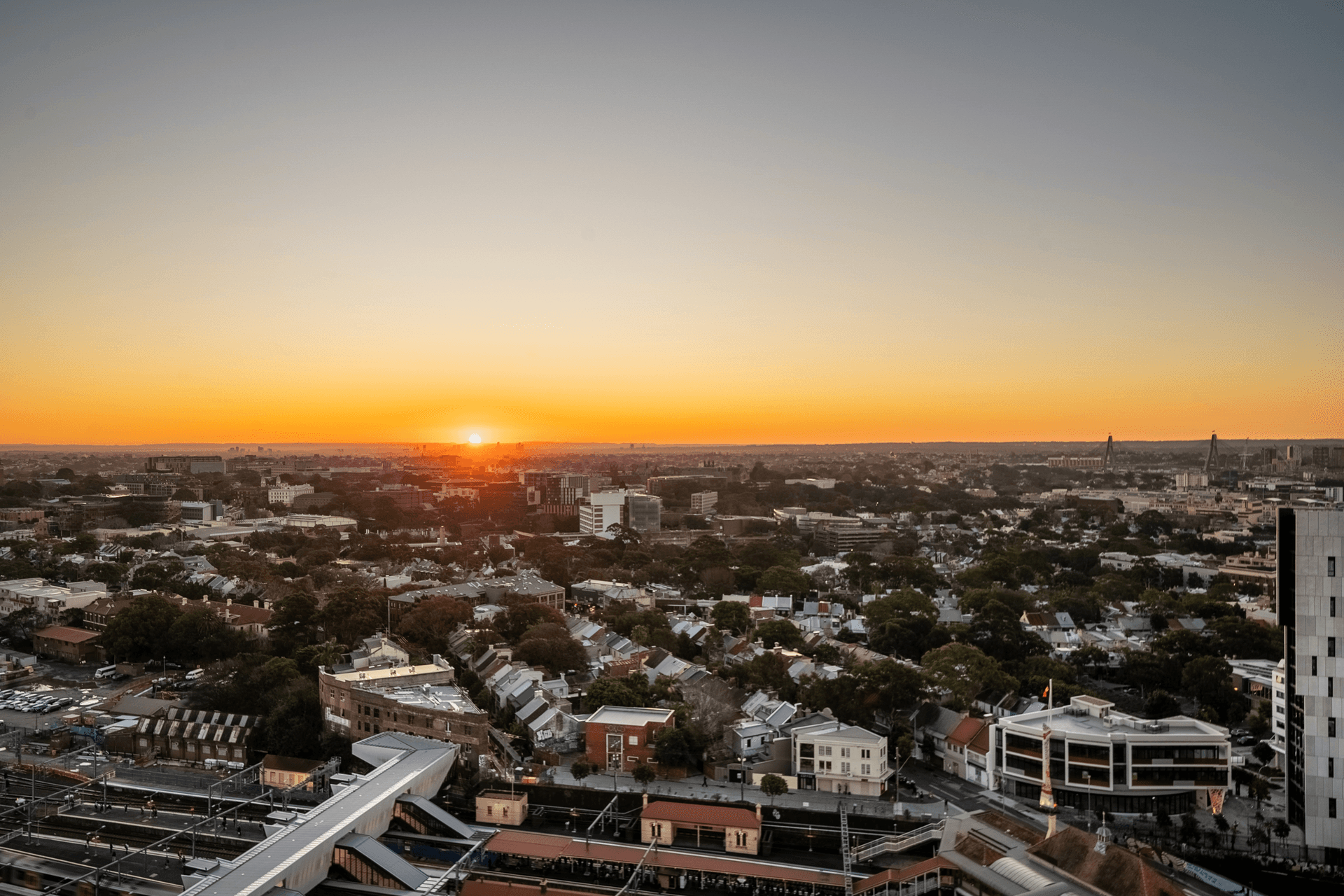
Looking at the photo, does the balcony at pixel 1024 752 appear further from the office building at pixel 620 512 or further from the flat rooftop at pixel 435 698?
the office building at pixel 620 512

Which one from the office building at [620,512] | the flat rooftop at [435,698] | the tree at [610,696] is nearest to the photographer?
the flat rooftop at [435,698]

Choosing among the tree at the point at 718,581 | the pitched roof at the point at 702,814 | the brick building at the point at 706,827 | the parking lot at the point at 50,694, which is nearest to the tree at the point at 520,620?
the parking lot at the point at 50,694

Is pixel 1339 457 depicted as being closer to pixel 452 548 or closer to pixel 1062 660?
pixel 1062 660

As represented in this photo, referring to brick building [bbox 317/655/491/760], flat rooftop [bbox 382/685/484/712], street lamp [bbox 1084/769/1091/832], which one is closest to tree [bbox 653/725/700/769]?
brick building [bbox 317/655/491/760]

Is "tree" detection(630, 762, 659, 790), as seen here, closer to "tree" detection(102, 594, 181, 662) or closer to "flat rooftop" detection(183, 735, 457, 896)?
"flat rooftop" detection(183, 735, 457, 896)

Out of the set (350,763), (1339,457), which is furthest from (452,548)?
(1339,457)

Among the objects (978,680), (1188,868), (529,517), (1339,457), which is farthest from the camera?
(529,517)

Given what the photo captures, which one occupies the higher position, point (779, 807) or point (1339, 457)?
point (1339, 457)
